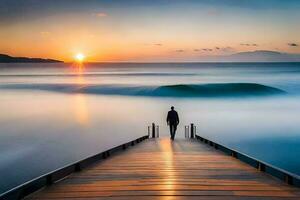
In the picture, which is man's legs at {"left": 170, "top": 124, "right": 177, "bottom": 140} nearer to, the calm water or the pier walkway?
the calm water

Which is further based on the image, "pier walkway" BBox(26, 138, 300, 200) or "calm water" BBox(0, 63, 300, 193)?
"calm water" BBox(0, 63, 300, 193)

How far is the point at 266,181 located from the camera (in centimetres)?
660

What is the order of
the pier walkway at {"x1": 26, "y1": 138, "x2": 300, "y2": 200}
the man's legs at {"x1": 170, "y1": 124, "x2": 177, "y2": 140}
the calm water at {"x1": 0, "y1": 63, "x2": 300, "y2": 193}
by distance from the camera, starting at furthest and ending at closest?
the calm water at {"x1": 0, "y1": 63, "x2": 300, "y2": 193} < the man's legs at {"x1": 170, "y1": 124, "x2": 177, "y2": 140} < the pier walkway at {"x1": 26, "y1": 138, "x2": 300, "y2": 200}

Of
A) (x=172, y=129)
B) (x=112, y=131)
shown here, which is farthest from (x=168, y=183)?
(x=112, y=131)

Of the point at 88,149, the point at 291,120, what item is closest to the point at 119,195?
the point at 88,149

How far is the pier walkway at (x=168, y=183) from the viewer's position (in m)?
5.59

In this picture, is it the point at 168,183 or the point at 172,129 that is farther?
the point at 172,129

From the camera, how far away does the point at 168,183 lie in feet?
20.9

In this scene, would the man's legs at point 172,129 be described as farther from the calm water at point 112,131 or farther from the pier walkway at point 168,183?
the pier walkway at point 168,183

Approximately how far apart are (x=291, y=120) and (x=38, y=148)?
2046cm

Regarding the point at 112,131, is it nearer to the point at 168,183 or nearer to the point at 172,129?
the point at 172,129

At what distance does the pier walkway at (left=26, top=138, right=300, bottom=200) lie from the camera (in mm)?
5586

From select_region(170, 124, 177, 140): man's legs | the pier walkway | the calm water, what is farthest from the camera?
the calm water

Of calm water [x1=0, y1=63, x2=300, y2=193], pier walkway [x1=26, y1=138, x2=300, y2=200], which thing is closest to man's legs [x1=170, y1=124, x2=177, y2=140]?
calm water [x1=0, y1=63, x2=300, y2=193]
